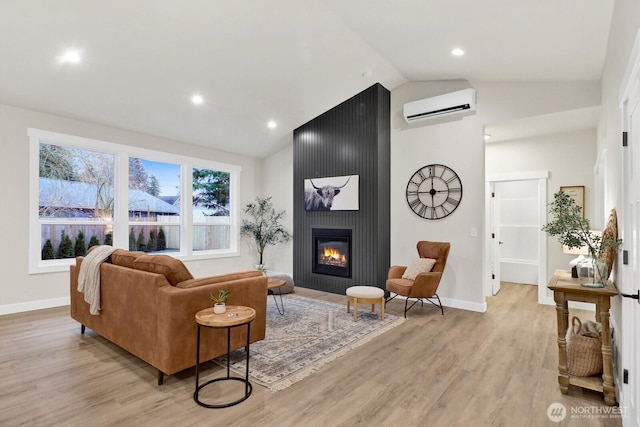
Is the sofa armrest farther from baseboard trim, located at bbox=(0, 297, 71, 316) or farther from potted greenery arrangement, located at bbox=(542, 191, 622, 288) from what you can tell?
baseboard trim, located at bbox=(0, 297, 71, 316)

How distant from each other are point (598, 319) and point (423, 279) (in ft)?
6.71

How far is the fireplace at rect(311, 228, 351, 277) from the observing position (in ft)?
18.8

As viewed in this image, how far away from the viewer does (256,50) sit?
13.5 ft

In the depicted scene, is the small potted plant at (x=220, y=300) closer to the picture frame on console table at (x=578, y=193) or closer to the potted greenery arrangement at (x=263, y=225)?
the potted greenery arrangement at (x=263, y=225)

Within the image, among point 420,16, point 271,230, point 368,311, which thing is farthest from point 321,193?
point 420,16

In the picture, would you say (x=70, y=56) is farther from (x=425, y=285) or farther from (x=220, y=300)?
(x=425, y=285)

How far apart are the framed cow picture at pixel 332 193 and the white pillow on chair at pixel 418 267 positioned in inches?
53.5

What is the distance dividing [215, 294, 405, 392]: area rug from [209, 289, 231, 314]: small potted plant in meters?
0.64

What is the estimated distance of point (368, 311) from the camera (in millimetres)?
4609

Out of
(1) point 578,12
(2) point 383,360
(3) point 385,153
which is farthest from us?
(3) point 385,153

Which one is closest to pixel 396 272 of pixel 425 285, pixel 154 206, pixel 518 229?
pixel 425 285

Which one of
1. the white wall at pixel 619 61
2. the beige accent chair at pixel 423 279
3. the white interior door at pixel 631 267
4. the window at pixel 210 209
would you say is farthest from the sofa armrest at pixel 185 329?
the window at pixel 210 209

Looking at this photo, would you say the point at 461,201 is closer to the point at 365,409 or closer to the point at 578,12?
the point at 578,12

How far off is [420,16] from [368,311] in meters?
3.54
